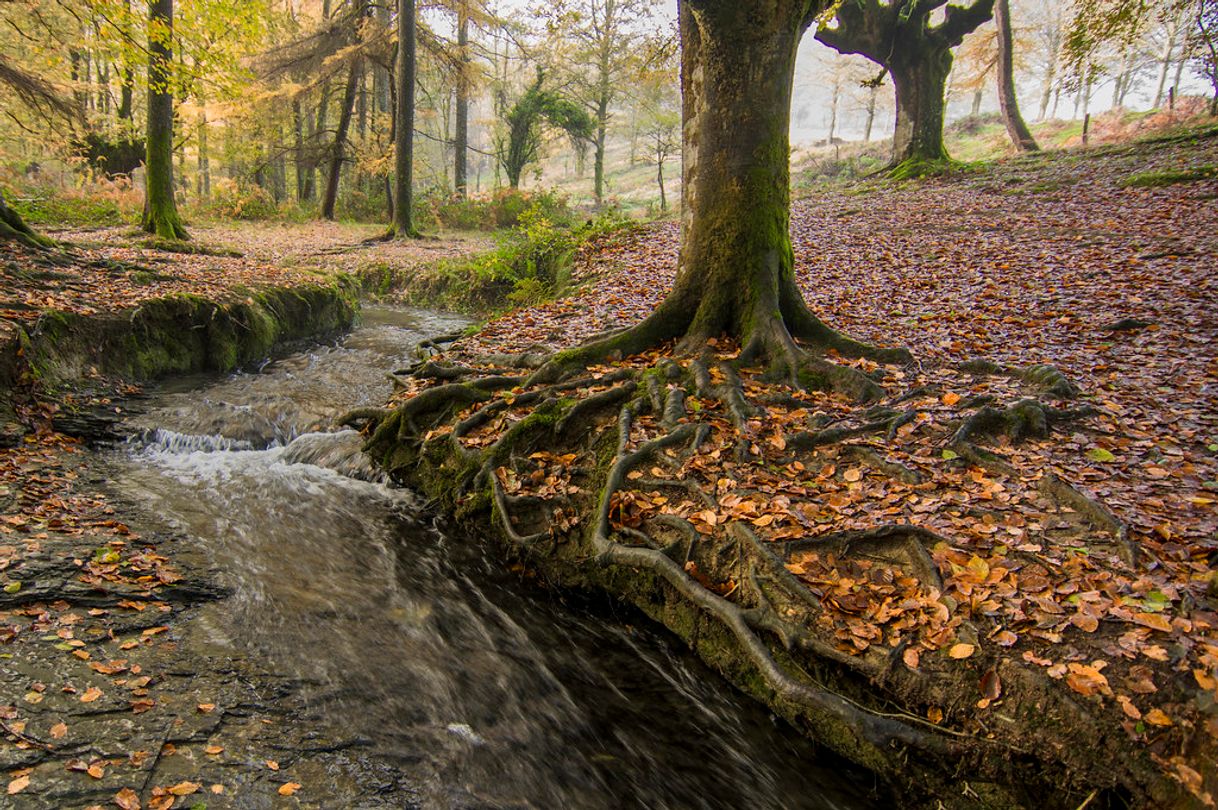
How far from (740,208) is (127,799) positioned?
5.93 m

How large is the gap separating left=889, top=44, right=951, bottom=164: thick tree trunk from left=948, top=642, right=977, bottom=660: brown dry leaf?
19727 millimetres

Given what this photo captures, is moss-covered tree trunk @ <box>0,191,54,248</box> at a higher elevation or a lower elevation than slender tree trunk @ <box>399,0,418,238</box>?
lower

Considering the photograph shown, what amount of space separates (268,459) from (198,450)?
0.76 meters

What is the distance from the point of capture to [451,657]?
406 centimetres

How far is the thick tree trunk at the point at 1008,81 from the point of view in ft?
64.1

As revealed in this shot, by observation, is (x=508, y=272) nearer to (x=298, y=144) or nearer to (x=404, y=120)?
(x=404, y=120)

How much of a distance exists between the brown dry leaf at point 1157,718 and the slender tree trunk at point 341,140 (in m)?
24.1

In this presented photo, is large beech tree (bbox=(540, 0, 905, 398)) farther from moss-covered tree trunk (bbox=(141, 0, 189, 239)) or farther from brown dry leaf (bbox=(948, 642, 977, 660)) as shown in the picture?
moss-covered tree trunk (bbox=(141, 0, 189, 239))

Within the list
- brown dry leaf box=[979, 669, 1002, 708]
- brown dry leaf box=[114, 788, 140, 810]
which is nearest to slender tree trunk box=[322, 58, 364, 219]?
brown dry leaf box=[114, 788, 140, 810]

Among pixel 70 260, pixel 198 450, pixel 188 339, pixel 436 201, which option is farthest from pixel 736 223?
pixel 436 201

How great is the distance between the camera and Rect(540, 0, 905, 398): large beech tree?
18.2 ft

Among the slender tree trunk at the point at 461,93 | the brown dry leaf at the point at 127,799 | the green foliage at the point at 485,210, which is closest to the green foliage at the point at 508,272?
Answer: the slender tree trunk at the point at 461,93

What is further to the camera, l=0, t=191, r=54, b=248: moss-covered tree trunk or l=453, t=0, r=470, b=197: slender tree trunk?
l=453, t=0, r=470, b=197: slender tree trunk

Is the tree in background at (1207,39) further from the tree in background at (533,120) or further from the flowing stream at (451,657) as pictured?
the flowing stream at (451,657)
